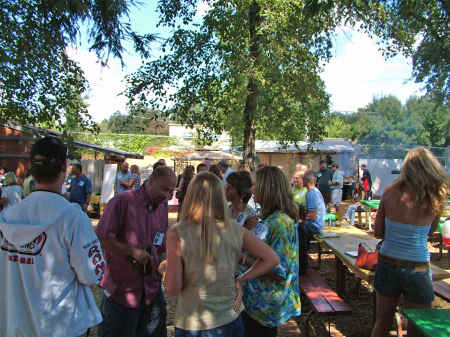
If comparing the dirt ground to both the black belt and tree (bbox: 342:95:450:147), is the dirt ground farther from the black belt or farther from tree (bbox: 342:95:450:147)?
tree (bbox: 342:95:450:147)

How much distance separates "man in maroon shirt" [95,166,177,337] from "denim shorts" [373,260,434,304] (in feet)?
5.81

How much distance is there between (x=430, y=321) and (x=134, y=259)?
2.09 m

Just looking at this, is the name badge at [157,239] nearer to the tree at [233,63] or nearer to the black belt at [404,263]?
the black belt at [404,263]

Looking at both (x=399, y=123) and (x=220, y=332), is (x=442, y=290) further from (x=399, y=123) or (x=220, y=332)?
(x=399, y=123)

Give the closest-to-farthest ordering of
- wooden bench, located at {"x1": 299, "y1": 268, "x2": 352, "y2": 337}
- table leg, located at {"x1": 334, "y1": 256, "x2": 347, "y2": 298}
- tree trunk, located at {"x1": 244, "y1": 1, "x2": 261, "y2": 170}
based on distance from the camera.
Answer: wooden bench, located at {"x1": 299, "y1": 268, "x2": 352, "y2": 337} → table leg, located at {"x1": 334, "y1": 256, "x2": 347, "y2": 298} → tree trunk, located at {"x1": 244, "y1": 1, "x2": 261, "y2": 170}

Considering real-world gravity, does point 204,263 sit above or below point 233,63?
below

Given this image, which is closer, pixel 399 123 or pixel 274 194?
pixel 274 194

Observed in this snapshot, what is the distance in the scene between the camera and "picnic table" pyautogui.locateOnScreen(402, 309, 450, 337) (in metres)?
2.31

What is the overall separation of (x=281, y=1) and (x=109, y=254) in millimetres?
7250

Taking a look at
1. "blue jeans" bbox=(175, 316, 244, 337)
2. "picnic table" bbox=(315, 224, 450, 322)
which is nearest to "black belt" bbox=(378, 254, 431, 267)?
"picnic table" bbox=(315, 224, 450, 322)

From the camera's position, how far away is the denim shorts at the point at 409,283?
2.68m

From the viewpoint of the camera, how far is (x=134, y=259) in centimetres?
256

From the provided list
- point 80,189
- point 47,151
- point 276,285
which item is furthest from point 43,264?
point 80,189

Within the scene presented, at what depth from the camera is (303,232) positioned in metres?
5.15
